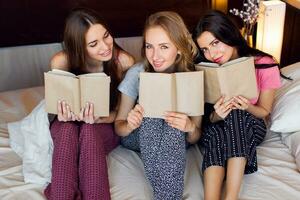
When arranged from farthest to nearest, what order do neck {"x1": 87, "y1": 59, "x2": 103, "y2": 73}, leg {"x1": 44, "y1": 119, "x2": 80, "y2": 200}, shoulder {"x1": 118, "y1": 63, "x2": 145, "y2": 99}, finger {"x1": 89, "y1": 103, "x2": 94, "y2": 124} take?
neck {"x1": 87, "y1": 59, "x2": 103, "y2": 73}, shoulder {"x1": 118, "y1": 63, "x2": 145, "y2": 99}, finger {"x1": 89, "y1": 103, "x2": 94, "y2": 124}, leg {"x1": 44, "y1": 119, "x2": 80, "y2": 200}

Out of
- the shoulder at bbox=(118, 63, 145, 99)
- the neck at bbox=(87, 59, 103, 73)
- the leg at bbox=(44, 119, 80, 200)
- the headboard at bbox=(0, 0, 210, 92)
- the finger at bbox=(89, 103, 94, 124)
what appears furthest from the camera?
the headboard at bbox=(0, 0, 210, 92)

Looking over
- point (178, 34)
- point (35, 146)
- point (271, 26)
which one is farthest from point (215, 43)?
point (271, 26)

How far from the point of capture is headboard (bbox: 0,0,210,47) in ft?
7.02

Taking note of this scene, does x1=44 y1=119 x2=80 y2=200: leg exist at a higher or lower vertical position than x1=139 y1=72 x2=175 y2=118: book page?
lower

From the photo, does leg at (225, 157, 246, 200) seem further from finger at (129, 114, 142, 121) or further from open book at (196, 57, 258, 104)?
finger at (129, 114, 142, 121)

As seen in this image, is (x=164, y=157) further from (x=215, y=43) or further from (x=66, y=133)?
(x=215, y=43)

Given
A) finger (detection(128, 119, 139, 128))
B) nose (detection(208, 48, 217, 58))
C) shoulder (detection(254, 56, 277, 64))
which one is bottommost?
finger (detection(128, 119, 139, 128))

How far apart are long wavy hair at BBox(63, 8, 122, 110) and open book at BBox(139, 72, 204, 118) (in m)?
0.29

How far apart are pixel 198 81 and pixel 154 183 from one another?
34cm

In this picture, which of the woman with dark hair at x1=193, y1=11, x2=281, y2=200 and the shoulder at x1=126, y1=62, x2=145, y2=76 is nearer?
the woman with dark hair at x1=193, y1=11, x2=281, y2=200

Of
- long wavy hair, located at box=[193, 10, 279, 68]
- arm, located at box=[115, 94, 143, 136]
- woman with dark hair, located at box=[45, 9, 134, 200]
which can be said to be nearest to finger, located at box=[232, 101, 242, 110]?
long wavy hair, located at box=[193, 10, 279, 68]

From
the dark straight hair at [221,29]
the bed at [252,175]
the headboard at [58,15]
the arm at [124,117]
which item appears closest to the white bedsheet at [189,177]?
the bed at [252,175]

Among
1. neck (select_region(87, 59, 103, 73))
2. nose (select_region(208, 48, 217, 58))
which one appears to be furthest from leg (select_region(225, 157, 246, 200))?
neck (select_region(87, 59, 103, 73))

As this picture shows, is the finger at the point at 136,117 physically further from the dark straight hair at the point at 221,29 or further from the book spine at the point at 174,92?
the dark straight hair at the point at 221,29
